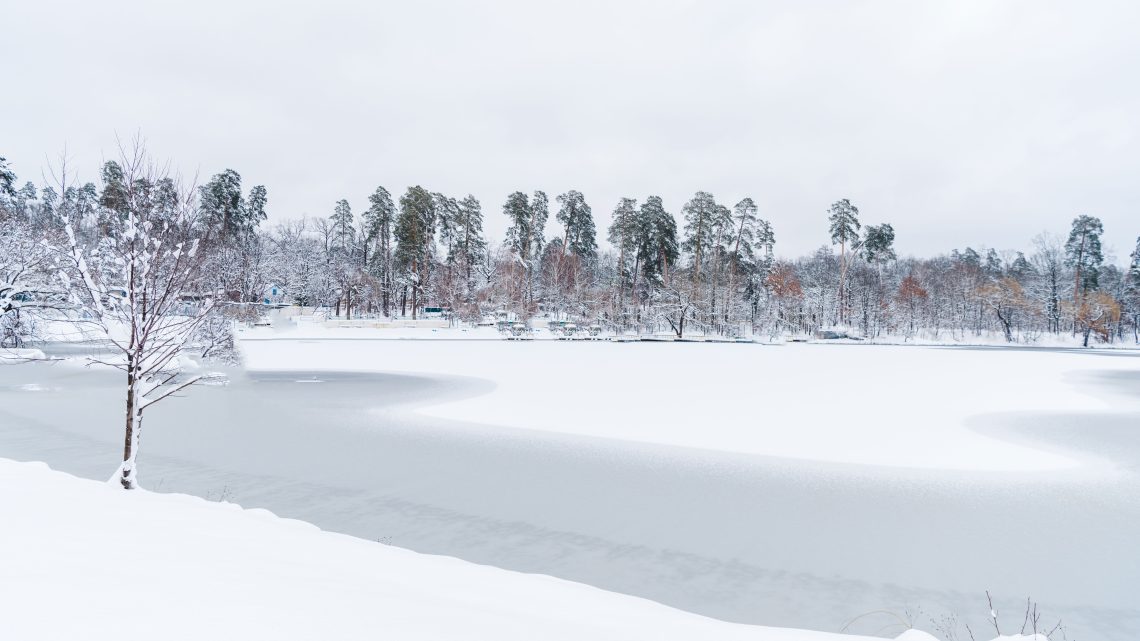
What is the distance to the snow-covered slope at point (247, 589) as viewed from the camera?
3607mm

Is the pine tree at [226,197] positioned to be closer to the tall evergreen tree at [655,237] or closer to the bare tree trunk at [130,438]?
the tall evergreen tree at [655,237]

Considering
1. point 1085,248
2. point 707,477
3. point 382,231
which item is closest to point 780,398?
point 707,477

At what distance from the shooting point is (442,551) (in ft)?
26.5

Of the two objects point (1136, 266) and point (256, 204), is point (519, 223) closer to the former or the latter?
point (256, 204)

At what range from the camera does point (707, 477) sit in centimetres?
1206

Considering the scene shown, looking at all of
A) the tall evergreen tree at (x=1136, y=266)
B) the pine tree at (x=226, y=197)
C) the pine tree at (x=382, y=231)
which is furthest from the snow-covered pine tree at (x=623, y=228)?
the tall evergreen tree at (x=1136, y=266)

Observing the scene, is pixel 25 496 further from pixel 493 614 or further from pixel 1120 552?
pixel 1120 552

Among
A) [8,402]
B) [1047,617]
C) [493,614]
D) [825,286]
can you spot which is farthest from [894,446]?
[825,286]

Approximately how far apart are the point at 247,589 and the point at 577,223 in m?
76.6

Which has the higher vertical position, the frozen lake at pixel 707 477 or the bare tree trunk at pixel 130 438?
the bare tree trunk at pixel 130 438

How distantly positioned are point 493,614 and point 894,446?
1325 centimetres

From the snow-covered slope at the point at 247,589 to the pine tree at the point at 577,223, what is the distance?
239 feet

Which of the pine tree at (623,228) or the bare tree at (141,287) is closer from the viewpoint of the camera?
the bare tree at (141,287)

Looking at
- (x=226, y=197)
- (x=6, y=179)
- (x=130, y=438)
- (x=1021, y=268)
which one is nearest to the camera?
(x=130, y=438)
